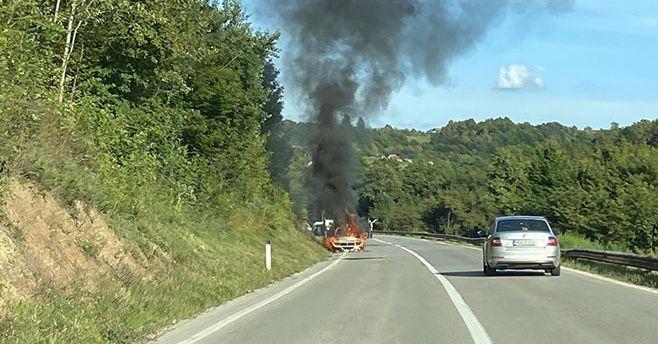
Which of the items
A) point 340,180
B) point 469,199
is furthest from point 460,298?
point 469,199

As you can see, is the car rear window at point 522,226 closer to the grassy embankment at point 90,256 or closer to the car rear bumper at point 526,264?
the car rear bumper at point 526,264

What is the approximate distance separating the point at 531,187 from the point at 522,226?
61798mm

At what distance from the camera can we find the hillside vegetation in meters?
11.6

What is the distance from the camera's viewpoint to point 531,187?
82438 mm

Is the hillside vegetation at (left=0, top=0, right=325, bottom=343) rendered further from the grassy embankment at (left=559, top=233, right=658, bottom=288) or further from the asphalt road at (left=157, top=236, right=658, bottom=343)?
the grassy embankment at (left=559, top=233, right=658, bottom=288)

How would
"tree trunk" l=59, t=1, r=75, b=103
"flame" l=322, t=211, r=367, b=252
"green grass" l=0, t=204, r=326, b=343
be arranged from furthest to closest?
"flame" l=322, t=211, r=367, b=252
"tree trunk" l=59, t=1, r=75, b=103
"green grass" l=0, t=204, r=326, b=343

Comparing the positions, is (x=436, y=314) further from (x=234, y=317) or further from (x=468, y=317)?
(x=234, y=317)

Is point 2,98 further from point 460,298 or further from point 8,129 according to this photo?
point 460,298

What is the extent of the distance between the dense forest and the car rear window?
28.1 meters

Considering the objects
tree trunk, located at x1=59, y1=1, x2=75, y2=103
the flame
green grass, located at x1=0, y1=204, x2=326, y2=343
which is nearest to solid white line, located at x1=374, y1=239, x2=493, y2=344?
green grass, located at x1=0, y1=204, x2=326, y2=343

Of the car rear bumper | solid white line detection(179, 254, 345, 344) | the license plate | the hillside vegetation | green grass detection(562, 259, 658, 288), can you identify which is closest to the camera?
solid white line detection(179, 254, 345, 344)

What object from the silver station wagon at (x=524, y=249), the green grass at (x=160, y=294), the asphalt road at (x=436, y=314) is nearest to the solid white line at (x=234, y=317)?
the asphalt road at (x=436, y=314)

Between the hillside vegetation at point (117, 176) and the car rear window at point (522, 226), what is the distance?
640 centimetres

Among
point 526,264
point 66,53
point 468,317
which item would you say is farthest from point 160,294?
point 526,264
